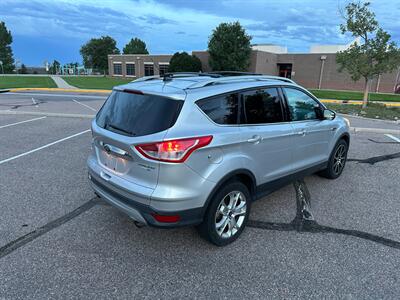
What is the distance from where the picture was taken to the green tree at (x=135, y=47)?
9662 cm

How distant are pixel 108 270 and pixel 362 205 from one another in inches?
140

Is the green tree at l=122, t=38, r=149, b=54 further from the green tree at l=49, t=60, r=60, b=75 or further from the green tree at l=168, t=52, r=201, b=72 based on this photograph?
the green tree at l=168, t=52, r=201, b=72

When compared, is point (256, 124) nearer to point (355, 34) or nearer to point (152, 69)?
point (355, 34)

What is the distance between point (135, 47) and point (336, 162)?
101 metres

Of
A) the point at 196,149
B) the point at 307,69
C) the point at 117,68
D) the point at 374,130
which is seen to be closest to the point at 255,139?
the point at 196,149

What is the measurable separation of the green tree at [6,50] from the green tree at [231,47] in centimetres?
7294

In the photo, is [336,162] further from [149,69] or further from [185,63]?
[149,69]

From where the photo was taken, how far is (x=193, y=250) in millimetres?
3189

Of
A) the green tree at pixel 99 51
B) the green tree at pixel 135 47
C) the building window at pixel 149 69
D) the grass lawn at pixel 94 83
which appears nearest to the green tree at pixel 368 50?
the grass lawn at pixel 94 83

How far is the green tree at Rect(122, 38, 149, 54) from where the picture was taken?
96.6 meters

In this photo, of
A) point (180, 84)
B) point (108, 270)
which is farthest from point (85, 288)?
point (180, 84)

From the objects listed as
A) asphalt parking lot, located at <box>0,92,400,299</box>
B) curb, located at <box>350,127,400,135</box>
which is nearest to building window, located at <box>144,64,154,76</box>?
curb, located at <box>350,127,400,135</box>

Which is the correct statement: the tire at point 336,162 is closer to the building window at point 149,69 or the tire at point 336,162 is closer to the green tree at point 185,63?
the green tree at point 185,63

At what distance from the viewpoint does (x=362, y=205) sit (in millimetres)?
4277
